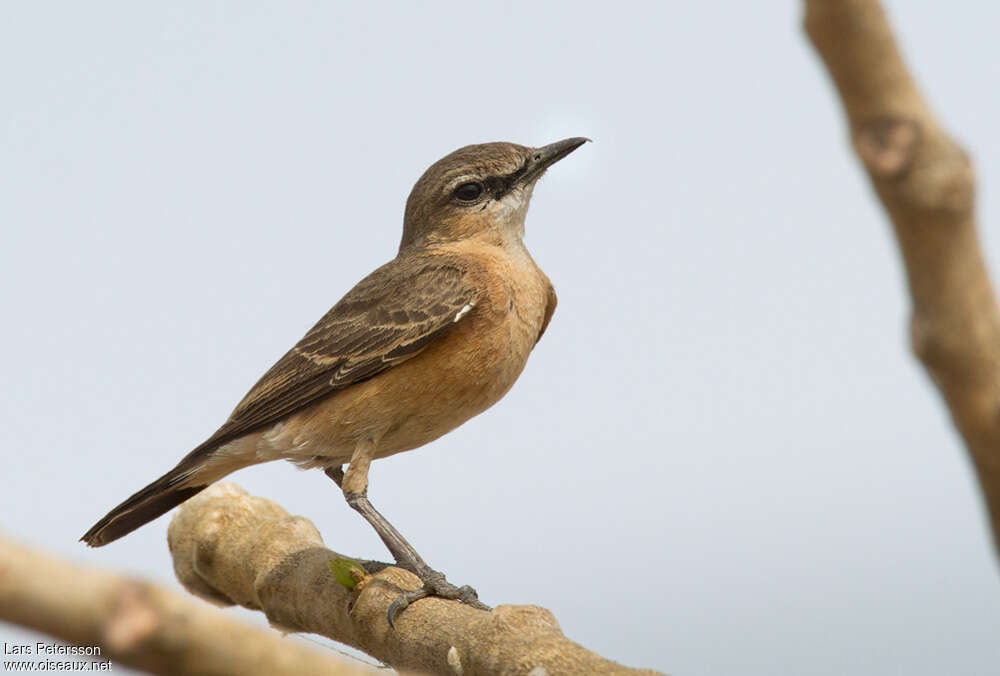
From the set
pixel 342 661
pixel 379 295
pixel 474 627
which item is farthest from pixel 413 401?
pixel 342 661

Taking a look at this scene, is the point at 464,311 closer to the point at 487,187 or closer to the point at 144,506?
the point at 487,187

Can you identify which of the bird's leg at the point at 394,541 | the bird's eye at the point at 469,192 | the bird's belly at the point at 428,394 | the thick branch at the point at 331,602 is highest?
the bird's eye at the point at 469,192

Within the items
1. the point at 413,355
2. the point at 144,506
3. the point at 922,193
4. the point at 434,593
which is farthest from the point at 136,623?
the point at 144,506

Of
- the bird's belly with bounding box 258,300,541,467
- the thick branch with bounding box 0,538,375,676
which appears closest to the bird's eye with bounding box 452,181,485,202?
the bird's belly with bounding box 258,300,541,467

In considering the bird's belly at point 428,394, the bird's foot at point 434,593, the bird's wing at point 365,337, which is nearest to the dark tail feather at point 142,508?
the bird's wing at point 365,337

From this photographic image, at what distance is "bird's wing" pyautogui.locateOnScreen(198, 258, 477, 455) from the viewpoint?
645cm

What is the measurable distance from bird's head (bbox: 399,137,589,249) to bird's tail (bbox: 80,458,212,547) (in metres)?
2.26

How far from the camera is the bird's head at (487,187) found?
7.13 meters

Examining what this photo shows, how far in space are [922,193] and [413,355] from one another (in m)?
4.62

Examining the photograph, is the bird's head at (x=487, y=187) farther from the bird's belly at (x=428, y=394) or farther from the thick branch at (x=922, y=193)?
the thick branch at (x=922, y=193)

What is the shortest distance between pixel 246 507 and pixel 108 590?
5.59 m

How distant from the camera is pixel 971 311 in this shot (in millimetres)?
2094

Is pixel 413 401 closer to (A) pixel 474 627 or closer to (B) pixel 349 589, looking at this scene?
(B) pixel 349 589

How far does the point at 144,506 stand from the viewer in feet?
23.2
